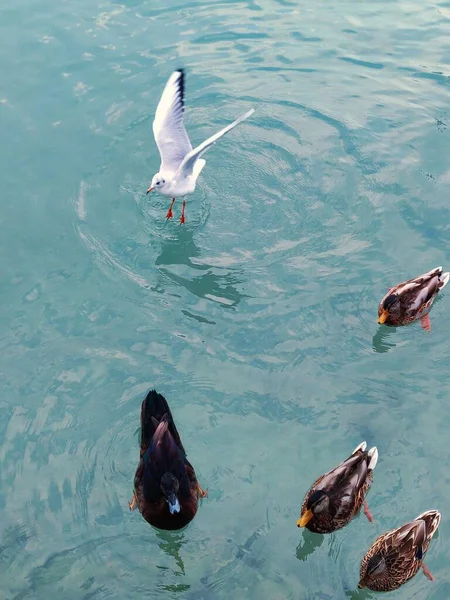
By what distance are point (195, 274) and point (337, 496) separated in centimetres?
407

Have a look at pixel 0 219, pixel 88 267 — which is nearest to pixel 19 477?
pixel 88 267

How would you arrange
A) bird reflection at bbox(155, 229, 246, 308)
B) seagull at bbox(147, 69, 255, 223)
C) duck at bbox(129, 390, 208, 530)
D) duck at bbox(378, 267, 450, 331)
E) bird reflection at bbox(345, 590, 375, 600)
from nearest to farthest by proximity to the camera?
bird reflection at bbox(345, 590, 375, 600) → duck at bbox(129, 390, 208, 530) → duck at bbox(378, 267, 450, 331) → bird reflection at bbox(155, 229, 246, 308) → seagull at bbox(147, 69, 255, 223)

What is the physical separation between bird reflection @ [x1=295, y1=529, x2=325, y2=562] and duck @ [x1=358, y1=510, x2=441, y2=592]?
52 cm

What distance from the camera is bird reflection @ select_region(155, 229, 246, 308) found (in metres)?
10.3

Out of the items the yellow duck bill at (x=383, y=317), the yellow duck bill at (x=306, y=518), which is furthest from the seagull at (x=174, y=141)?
the yellow duck bill at (x=306, y=518)

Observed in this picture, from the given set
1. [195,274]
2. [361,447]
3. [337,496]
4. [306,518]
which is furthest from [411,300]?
[306,518]

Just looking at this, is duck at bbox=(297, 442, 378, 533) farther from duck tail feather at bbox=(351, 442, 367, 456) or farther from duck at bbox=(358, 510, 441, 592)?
duck at bbox=(358, 510, 441, 592)

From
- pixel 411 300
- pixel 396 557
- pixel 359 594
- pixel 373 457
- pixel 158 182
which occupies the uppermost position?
pixel 158 182

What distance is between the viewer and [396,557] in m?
7.20

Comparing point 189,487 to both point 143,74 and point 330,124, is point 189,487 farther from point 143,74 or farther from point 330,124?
point 143,74

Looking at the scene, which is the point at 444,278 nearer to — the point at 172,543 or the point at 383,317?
the point at 383,317

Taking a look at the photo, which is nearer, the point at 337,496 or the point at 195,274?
the point at 337,496

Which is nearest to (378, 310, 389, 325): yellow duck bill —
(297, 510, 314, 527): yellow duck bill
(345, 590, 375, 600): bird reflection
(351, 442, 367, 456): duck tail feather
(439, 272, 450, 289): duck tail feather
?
(439, 272, 450, 289): duck tail feather

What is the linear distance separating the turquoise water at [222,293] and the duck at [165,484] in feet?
0.69
